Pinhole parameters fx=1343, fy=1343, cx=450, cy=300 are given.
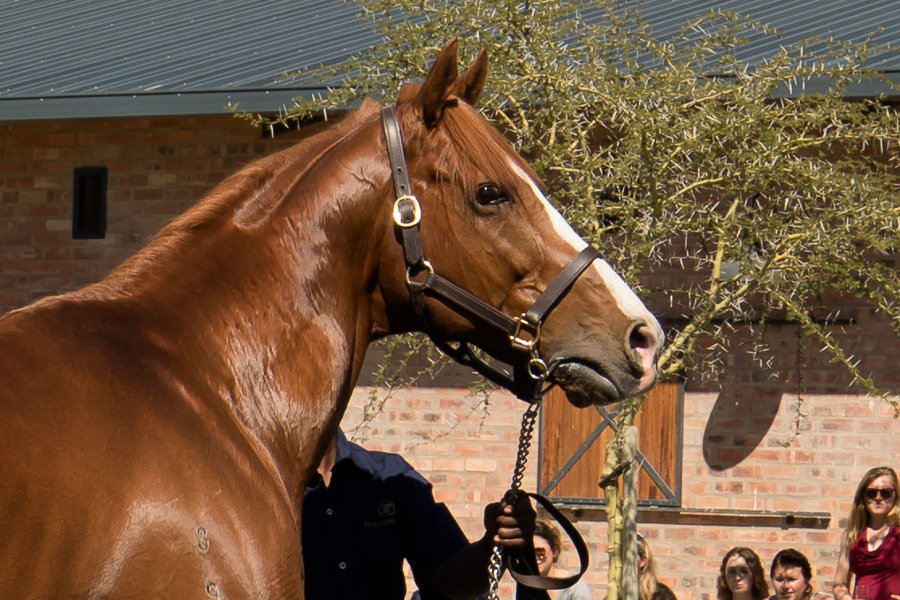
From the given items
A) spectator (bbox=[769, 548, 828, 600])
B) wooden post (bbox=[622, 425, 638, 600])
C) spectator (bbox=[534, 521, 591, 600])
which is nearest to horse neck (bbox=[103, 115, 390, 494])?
wooden post (bbox=[622, 425, 638, 600])

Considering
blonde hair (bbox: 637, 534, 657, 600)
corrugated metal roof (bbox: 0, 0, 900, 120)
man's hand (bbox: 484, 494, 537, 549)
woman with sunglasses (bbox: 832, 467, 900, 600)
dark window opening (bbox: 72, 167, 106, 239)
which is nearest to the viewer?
man's hand (bbox: 484, 494, 537, 549)

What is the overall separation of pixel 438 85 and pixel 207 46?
8.36m

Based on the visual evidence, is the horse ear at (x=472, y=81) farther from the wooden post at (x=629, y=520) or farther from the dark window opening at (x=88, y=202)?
the dark window opening at (x=88, y=202)

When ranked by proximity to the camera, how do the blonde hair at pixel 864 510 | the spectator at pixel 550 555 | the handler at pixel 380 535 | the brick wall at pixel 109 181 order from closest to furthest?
the handler at pixel 380 535 < the blonde hair at pixel 864 510 < the spectator at pixel 550 555 < the brick wall at pixel 109 181

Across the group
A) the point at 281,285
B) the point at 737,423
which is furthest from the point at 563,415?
the point at 281,285

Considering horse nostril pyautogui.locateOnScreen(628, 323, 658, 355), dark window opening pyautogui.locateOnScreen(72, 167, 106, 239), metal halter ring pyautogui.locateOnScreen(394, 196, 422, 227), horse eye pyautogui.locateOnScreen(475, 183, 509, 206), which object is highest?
dark window opening pyautogui.locateOnScreen(72, 167, 106, 239)

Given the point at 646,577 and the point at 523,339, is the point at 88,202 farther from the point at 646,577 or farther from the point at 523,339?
the point at 523,339

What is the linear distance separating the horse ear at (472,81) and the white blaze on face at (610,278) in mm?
241

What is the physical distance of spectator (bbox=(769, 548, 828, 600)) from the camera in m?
7.54

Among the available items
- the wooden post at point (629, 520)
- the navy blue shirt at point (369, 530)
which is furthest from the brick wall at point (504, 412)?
the navy blue shirt at point (369, 530)

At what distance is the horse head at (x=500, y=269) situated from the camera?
2980 millimetres

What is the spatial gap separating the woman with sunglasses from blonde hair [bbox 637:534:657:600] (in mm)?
1116

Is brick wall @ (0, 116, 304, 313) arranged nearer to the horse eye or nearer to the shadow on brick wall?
the shadow on brick wall

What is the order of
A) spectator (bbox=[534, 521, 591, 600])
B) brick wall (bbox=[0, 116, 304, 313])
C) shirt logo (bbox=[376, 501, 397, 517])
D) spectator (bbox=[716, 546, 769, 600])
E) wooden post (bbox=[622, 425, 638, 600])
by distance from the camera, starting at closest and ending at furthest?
shirt logo (bbox=[376, 501, 397, 517])
wooden post (bbox=[622, 425, 638, 600])
spectator (bbox=[534, 521, 591, 600])
spectator (bbox=[716, 546, 769, 600])
brick wall (bbox=[0, 116, 304, 313])
